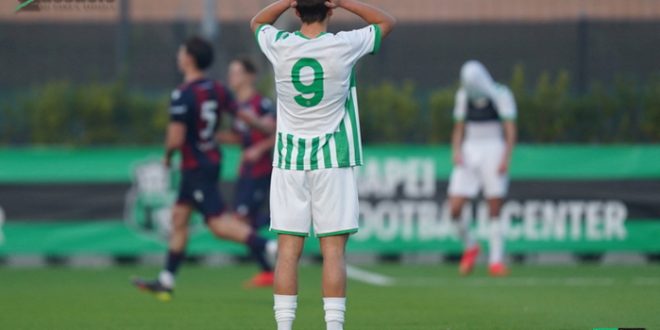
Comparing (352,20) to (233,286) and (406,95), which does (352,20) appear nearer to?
(406,95)

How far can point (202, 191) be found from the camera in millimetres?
11148

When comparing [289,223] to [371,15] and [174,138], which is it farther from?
[174,138]

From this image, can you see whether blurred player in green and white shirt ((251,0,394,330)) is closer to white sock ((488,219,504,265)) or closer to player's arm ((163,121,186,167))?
player's arm ((163,121,186,167))

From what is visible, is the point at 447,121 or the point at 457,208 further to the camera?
the point at 447,121

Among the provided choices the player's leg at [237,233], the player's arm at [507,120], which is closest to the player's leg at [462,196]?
the player's arm at [507,120]

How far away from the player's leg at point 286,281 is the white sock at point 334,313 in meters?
0.22

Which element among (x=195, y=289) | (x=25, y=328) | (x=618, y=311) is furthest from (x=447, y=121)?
(x=25, y=328)

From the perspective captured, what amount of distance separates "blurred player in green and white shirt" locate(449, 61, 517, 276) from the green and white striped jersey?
273 inches

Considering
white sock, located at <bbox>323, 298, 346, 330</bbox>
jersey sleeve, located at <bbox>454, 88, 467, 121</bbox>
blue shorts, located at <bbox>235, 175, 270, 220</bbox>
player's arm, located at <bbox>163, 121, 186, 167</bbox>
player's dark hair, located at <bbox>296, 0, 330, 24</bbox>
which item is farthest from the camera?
jersey sleeve, located at <bbox>454, 88, 467, 121</bbox>

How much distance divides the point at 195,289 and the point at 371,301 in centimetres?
210

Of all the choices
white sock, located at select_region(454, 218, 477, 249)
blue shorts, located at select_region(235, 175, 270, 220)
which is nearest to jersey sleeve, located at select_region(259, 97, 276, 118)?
blue shorts, located at select_region(235, 175, 270, 220)

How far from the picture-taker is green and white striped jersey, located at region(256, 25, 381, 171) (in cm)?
719

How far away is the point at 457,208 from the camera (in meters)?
14.2

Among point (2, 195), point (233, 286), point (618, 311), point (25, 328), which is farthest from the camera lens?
point (2, 195)
